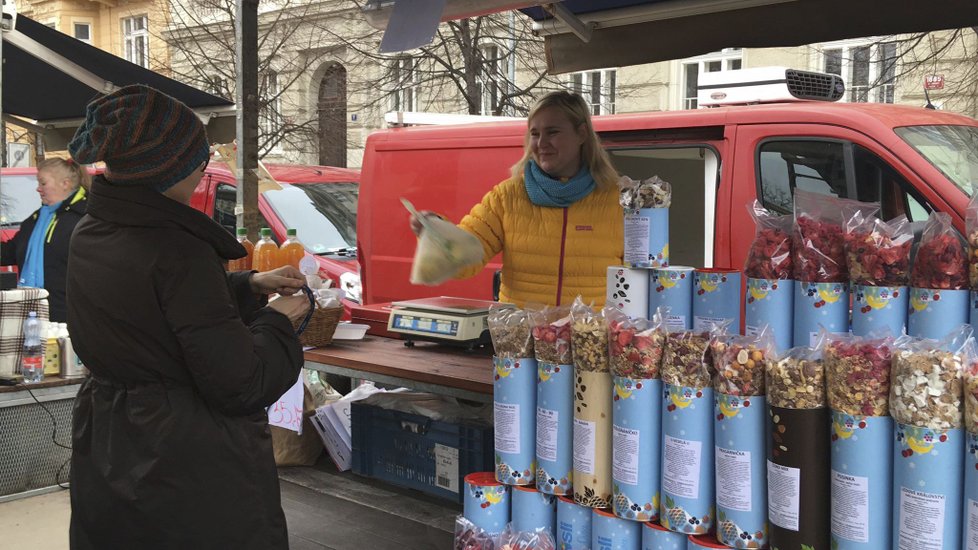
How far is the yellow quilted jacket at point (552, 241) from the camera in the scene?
3248mm

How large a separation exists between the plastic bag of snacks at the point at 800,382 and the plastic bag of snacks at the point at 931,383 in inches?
5.4

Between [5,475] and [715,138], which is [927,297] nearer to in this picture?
[715,138]

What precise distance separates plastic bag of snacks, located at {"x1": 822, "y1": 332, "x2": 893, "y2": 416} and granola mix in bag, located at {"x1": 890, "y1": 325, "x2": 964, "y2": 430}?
23mm

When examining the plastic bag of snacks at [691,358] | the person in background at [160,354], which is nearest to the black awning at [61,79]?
the person in background at [160,354]

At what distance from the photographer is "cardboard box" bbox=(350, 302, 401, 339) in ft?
14.0

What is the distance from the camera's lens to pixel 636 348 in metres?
1.92

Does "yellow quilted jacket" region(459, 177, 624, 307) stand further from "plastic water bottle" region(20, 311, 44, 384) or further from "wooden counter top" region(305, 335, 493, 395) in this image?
"plastic water bottle" region(20, 311, 44, 384)

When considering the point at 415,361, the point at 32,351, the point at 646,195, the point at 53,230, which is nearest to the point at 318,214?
the point at 53,230

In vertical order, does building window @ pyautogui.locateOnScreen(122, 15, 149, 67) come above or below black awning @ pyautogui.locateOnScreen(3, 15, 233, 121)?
above

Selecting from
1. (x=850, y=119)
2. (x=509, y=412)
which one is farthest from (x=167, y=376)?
(x=850, y=119)

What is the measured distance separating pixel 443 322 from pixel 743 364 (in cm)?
211

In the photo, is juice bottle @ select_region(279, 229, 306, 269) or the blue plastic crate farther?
juice bottle @ select_region(279, 229, 306, 269)

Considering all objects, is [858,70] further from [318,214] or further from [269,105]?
[318,214]

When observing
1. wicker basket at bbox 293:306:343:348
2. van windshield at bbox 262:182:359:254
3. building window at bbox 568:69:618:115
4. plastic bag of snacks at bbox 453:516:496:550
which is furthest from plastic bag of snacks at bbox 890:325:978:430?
building window at bbox 568:69:618:115
